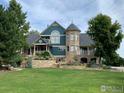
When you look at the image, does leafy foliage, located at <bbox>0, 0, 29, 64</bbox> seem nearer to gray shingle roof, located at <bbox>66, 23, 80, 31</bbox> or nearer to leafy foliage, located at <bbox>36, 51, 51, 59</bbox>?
leafy foliage, located at <bbox>36, 51, 51, 59</bbox>

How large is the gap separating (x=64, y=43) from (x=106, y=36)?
1127cm

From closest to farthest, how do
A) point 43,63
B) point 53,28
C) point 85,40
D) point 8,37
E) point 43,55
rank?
point 8,37
point 43,63
point 43,55
point 53,28
point 85,40

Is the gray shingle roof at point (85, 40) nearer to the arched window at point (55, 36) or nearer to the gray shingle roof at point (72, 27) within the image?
the gray shingle roof at point (72, 27)

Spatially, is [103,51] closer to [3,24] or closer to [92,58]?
[92,58]

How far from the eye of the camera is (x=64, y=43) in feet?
230

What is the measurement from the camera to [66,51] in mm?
69125

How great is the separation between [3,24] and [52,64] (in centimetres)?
1449

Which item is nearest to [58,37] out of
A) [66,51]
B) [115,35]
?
[66,51]

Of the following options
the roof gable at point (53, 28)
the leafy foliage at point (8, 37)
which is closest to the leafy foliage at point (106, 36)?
the roof gable at point (53, 28)

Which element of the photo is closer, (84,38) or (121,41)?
(121,41)

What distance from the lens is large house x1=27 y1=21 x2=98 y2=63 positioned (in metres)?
68.1

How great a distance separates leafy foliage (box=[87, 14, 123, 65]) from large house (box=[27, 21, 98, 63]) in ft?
17.4

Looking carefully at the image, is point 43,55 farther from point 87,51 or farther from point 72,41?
point 87,51

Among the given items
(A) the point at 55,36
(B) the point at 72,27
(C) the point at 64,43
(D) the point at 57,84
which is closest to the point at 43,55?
(A) the point at 55,36
